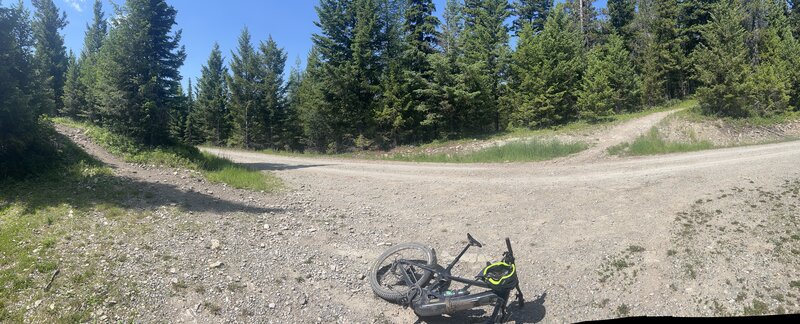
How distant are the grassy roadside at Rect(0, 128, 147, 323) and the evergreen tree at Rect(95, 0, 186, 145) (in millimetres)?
3917

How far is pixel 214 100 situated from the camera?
43.1 m

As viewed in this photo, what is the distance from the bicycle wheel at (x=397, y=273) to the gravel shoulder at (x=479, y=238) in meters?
0.18

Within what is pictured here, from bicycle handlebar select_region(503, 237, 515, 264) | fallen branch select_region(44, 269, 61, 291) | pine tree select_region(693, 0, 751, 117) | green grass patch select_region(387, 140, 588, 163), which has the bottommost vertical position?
bicycle handlebar select_region(503, 237, 515, 264)

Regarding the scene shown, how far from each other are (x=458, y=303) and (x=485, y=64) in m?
21.6

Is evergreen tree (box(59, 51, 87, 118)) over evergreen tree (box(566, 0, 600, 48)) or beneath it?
beneath

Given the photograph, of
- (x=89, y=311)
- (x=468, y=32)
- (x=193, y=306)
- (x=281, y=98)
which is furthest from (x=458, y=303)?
(x=281, y=98)

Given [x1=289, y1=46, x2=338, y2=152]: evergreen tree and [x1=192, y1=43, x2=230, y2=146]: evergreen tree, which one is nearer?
[x1=289, y1=46, x2=338, y2=152]: evergreen tree

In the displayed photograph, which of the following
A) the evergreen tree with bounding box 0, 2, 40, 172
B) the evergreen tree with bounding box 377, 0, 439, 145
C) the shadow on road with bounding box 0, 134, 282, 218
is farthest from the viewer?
the evergreen tree with bounding box 377, 0, 439, 145

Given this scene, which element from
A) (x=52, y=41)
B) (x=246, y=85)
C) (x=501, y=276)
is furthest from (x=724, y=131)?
(x=52, y=41)

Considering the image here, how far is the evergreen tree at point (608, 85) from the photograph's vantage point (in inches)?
914

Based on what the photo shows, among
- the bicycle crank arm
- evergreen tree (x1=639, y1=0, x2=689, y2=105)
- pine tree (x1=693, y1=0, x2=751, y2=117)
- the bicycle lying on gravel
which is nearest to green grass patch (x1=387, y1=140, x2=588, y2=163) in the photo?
pine tree (x1=693, y1=0, x2=751, y2=117)

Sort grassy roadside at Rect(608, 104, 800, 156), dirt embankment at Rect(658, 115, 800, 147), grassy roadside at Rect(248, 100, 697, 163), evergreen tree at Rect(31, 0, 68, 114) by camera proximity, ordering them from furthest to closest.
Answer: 1. evergreen tree at Rect(31, 0, 68, 114)
2. dirt embankment at Rect(658, 115, 800, 147)
3. grassy roadside at Rect(248, 100, 697, 163)
4. grassy roadside at Rect(608, 104, 800, 156)

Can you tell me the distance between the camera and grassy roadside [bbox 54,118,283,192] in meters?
11.4

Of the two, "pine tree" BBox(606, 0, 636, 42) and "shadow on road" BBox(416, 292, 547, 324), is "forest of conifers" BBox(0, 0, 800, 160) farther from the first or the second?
"shadow on road" BBox(416, 292, 547, 324)
